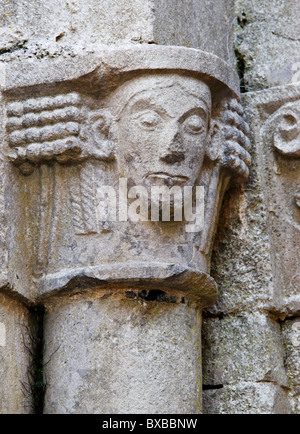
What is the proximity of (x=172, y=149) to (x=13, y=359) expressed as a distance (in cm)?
89

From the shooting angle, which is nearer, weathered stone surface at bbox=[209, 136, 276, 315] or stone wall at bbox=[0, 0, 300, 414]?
stone wall at bbox=[0, 0, 300, 414]

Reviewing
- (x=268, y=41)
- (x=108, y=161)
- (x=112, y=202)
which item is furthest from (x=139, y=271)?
(x=268, y=41)

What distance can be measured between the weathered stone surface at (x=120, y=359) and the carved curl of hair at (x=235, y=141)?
1.83 ft

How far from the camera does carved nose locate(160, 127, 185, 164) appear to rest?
8.56ft

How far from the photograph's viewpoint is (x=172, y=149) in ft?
8.57

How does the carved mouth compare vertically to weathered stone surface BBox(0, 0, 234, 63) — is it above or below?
below

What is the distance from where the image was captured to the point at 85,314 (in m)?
2.69

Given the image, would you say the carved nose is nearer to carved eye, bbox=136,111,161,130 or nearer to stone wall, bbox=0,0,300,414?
carved eye, bbox=136,111,161,130

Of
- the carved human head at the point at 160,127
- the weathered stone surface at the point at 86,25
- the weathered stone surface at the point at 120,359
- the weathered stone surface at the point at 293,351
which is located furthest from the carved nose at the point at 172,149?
the weathered stone surface at the point at 293,351

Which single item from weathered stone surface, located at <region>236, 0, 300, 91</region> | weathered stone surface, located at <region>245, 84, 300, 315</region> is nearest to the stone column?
weathered stone surface, located at <region>245, 84, 300, 315</region>

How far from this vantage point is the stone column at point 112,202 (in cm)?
263

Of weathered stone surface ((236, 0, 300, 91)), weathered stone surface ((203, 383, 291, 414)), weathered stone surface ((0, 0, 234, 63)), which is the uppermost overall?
weathered stone surface ((236, 0, 300, 91))

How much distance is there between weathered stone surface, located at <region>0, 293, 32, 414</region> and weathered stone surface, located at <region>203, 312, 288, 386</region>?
0.67 m
